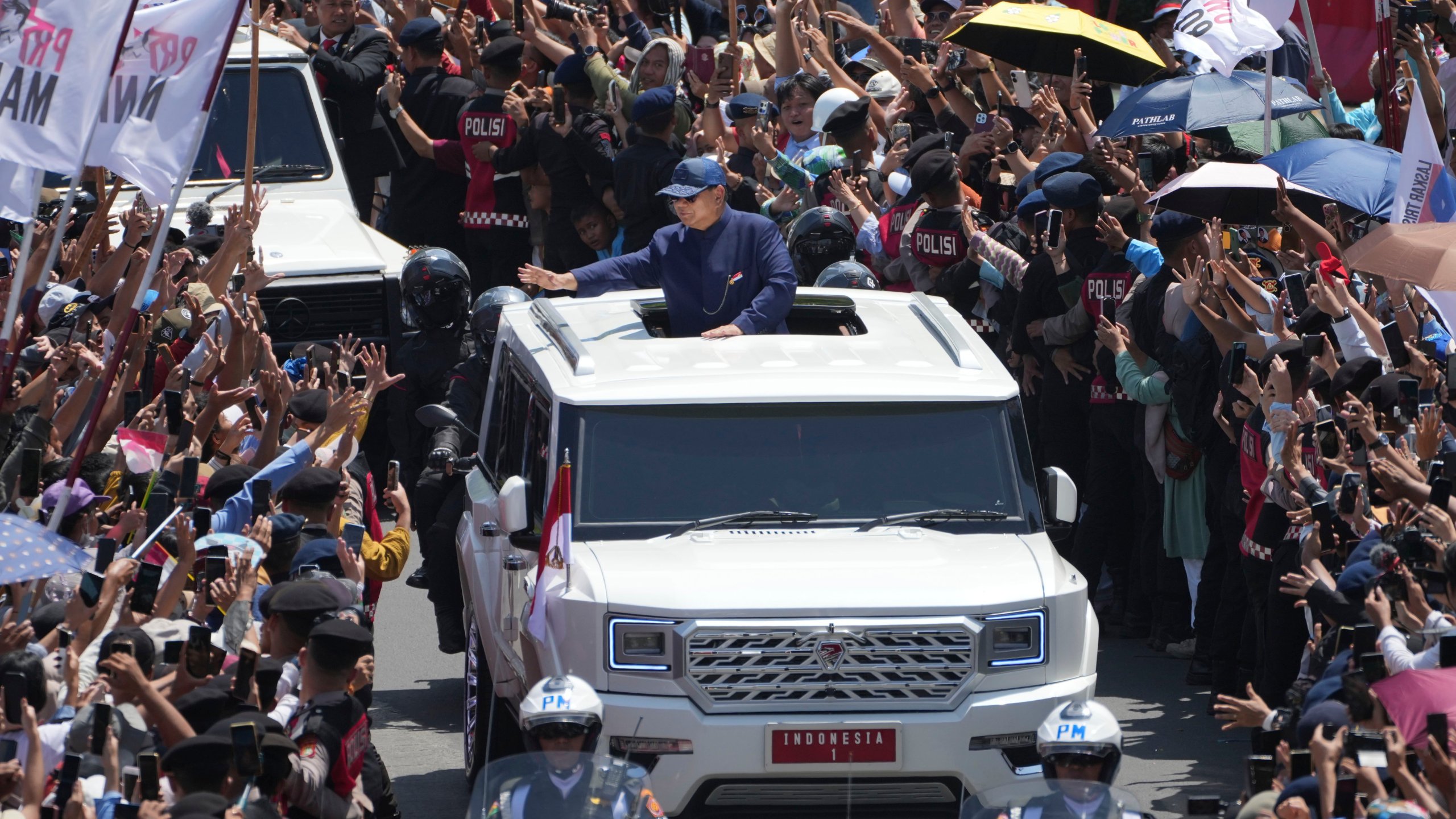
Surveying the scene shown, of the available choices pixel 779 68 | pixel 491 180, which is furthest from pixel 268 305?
pixel 779 68

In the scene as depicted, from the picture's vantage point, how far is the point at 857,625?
24.4 feet

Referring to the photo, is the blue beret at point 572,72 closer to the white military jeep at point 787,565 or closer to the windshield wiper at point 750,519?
the white military jeep at point 787,565

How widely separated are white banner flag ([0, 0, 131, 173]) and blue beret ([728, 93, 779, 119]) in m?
8.39

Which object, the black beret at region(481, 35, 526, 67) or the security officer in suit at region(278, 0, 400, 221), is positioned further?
the security officer in suit at region(278, 0, 400, 221)

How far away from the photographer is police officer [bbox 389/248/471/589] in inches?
487

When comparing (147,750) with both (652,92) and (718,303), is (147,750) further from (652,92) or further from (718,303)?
(652,92)

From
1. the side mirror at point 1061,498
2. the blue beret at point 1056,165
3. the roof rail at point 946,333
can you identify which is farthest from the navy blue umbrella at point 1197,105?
the side mirror at point 1061,498

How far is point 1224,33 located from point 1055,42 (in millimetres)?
1875

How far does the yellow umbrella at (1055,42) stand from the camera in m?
13.4

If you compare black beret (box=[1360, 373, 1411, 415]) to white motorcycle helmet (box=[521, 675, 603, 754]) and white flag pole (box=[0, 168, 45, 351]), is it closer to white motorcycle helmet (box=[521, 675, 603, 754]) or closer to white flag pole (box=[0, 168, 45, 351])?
white motorcycle helmet (box=[521, 675, 603, 754])

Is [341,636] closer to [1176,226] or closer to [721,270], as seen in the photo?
[721,270]

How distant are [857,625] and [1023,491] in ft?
3.90

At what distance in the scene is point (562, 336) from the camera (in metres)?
8.85

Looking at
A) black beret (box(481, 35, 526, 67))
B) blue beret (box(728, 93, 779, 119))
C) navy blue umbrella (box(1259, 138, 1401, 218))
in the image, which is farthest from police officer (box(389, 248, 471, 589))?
navy blue umbrella (box(1259, 138, 1401, 218))
